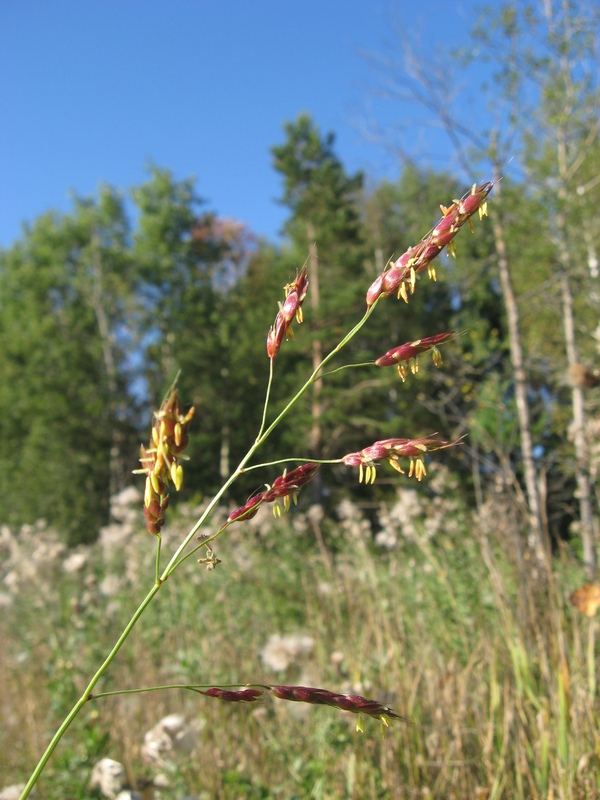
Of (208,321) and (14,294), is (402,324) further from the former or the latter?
(14,294)

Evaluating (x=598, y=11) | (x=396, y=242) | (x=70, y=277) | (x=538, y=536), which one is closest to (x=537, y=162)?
(x=598, y=11)

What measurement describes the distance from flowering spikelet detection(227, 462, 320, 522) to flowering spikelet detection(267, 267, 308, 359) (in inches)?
5.5

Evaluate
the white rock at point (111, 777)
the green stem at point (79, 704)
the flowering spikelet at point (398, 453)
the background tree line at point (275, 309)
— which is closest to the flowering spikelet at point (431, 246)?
the flowering spikelet at point (398, 453)

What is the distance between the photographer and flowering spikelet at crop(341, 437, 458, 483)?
69 cm

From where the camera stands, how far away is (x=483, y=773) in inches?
77.2

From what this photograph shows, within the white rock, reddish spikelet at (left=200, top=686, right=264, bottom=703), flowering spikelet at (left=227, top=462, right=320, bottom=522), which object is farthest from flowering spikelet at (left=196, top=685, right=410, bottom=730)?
the white rock

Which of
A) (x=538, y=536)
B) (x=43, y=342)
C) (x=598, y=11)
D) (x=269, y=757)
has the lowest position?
(x=269, y=757)

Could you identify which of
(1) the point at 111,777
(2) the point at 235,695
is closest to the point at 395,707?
(1) the point at 111,777

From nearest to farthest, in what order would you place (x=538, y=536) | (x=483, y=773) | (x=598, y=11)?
(x=483, y=773) < (x=538, y=536) < (x=598, y=11)

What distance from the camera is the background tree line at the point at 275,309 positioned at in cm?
843

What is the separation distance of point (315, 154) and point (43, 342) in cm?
932

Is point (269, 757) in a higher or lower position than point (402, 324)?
lower

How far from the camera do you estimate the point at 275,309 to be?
598 inches

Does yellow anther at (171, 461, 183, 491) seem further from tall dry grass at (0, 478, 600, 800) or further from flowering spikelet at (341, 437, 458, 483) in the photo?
tall dry grass at (0, 478, 600, 800)
